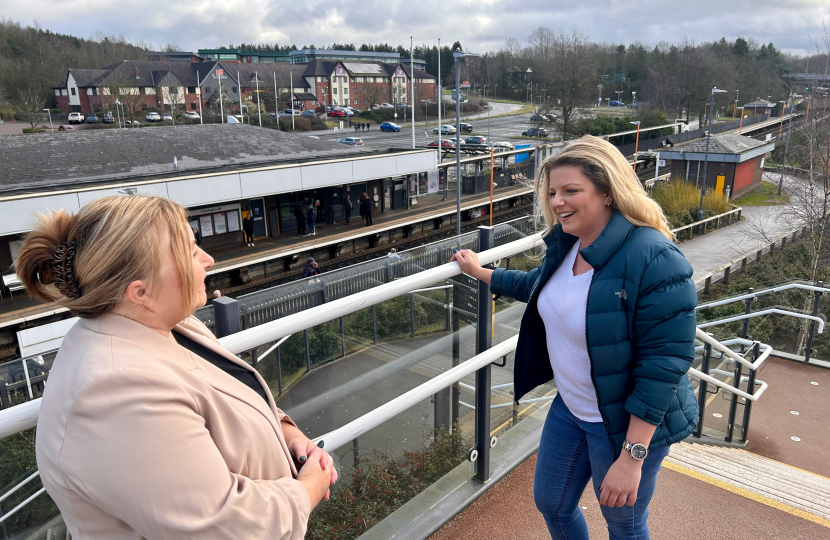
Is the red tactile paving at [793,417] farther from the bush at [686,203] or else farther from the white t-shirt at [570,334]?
the bush at [686,203]

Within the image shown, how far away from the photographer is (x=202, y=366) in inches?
42.5

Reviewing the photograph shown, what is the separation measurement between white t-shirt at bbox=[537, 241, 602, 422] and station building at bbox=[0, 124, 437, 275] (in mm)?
17312

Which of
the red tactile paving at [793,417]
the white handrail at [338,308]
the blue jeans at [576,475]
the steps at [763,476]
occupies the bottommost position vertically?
the red tactile paving at [793,417]

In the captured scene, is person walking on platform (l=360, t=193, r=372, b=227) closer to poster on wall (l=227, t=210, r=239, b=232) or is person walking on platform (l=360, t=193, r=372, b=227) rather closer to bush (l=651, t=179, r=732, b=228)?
poster on wall (l=227, t=210, r=239, b=232)

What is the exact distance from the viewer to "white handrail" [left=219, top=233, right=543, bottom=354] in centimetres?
155

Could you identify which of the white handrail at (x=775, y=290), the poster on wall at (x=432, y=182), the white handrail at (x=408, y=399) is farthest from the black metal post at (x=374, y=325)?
the poster on wall at (x=432, y=182)

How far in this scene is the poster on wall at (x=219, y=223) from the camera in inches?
869

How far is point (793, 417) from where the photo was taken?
5508mm

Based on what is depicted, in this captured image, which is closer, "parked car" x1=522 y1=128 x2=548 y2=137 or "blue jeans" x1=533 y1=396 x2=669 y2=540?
"blue jeans" x1=533 y1=396 x2=669 y2=540

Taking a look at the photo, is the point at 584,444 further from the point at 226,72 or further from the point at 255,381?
the point at 226,72

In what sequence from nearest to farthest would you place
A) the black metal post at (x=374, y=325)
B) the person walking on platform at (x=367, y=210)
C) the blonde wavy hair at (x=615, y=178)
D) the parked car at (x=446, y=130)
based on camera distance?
1. the blonde wavy hair at (x=615, y=178)
2. the black metal post at (x=374, y=325)
3. the person walking on platform at (x=367, y=210)
4. the parked car at (x=446, y=130)

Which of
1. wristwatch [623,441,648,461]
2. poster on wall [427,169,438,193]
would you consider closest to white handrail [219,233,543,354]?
wristwatch [623,441,648,461]

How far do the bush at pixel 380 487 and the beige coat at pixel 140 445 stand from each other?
1.13m

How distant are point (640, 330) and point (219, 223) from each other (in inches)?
869
